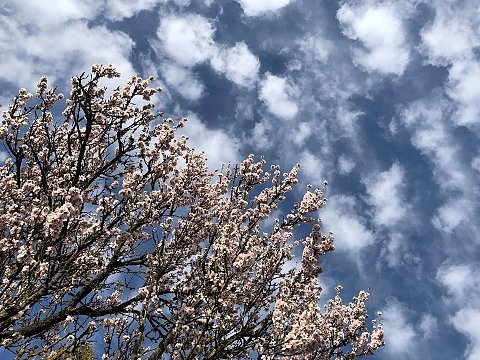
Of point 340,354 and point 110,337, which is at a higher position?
point 340,354

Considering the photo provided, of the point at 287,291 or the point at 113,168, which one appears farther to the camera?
the point at 113,168

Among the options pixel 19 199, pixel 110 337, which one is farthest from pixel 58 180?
pixel 110 337

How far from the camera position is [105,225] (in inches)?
383

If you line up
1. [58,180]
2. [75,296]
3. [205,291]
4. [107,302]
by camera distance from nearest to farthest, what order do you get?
[205,291], [58,180], [75,296], [107,302]

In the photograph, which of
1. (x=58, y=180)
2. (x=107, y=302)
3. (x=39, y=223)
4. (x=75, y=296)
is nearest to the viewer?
(x=39, y=223)

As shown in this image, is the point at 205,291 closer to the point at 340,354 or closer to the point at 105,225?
the point at 105,225

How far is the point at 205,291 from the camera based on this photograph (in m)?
8.72

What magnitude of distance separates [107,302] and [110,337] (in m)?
2.19

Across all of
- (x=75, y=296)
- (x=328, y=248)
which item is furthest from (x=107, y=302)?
(x=328, y=248)

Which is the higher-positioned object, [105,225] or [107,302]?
[105,225]

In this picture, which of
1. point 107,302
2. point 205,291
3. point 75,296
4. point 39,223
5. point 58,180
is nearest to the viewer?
point 39,223

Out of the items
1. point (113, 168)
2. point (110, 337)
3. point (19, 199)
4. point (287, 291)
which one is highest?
point (113, 168)

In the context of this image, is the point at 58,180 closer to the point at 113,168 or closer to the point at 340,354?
the point at 113,168

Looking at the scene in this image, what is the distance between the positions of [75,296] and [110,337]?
1694mm
